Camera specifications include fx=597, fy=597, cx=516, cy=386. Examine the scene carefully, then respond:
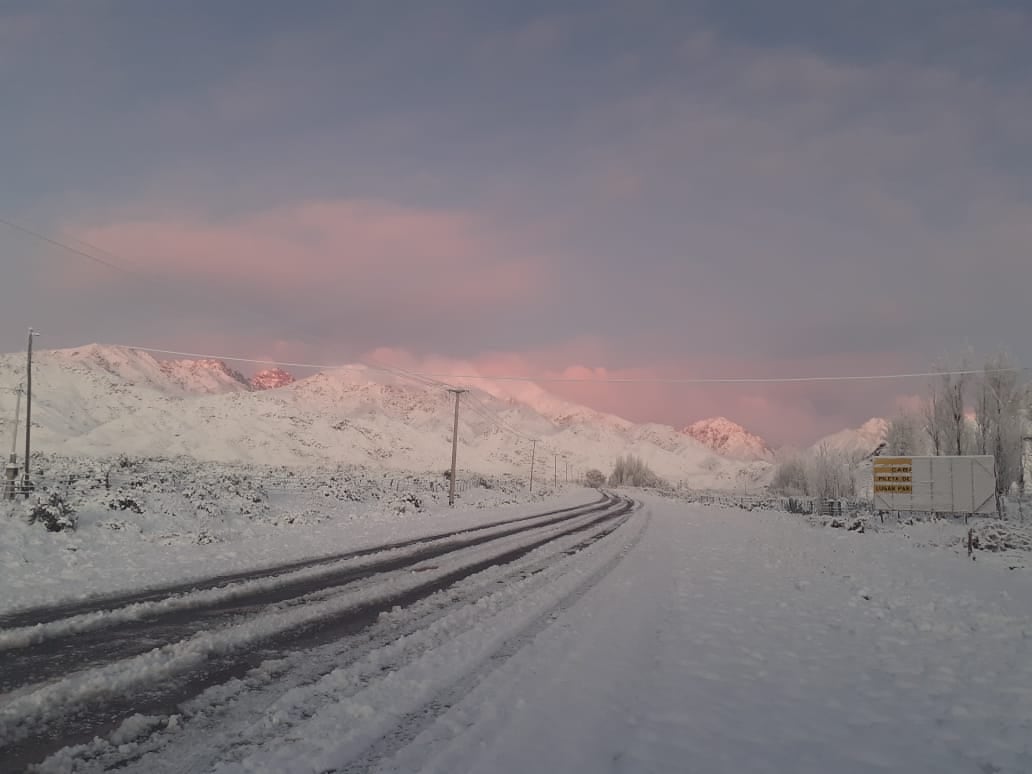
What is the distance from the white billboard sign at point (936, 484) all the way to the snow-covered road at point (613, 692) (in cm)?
3375

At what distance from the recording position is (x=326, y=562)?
13727 mm

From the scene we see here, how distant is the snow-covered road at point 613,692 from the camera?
14.8 feet

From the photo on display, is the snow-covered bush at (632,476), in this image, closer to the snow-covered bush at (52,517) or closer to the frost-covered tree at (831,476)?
the frost-covered tree at (831,476)

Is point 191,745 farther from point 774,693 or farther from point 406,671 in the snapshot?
point 774,693

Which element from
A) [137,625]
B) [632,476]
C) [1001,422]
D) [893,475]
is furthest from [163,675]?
[632,476]

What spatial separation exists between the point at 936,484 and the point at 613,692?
4370cm

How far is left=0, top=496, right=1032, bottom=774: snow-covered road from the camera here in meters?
4.50

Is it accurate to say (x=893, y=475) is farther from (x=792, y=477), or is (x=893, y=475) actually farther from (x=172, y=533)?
(x=792, y=477)

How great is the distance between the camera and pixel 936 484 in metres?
40.1

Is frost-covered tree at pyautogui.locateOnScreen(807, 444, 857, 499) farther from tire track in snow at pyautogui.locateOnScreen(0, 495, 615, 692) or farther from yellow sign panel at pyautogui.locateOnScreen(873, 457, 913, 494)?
tire track in snow at pyautogui.locateOnScreen(0, 495, 615, 692)

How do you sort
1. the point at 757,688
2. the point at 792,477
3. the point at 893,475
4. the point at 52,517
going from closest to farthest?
the point at 757,688, the point at 52,517, the point at 893,475, the point at 792,477

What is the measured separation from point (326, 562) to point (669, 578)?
8.02 meters

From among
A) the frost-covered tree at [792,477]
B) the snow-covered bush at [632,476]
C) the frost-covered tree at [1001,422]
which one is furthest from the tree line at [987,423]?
the snow-covered bush at [632,476]

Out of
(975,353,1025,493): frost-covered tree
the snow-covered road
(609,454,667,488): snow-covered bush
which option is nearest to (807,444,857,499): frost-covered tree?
(975,353,1025,493): frost-covered tree
